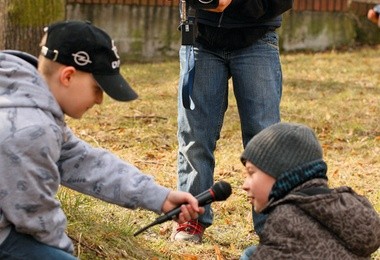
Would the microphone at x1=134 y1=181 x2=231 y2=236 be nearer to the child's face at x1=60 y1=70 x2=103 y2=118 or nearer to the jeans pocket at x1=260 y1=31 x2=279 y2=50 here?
the child's face at x1=60 y1=70 x2=103 y2=118

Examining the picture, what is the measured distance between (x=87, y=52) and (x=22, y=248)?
700mm

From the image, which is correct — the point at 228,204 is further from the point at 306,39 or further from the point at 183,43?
the point at 306,39

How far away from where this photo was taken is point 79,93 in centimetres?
347

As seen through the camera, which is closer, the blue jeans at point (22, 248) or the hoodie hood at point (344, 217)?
the blue jeans at point (22, 248)

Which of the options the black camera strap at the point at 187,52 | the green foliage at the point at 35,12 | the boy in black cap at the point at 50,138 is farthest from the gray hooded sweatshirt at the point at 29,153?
the green foliage at the point at 35,12

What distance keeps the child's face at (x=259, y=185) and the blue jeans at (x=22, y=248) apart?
2.74ft

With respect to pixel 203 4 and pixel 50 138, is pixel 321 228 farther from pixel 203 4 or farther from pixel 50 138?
pixel 203 4

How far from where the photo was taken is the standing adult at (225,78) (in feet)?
16.6

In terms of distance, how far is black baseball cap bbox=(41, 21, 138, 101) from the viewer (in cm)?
343

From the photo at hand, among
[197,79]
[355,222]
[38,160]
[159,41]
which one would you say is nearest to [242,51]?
[197,79]

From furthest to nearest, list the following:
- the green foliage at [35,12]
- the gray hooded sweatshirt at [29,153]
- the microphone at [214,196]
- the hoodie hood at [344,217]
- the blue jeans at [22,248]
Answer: the green foliage at [35,12]
the microphone at [214,196]
the hoodie hood at [344,217]
the blue jeans at [22,248]
the gray hooded sweatshirt at [29,153]

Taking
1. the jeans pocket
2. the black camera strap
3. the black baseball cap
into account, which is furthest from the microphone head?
the jeans pocket

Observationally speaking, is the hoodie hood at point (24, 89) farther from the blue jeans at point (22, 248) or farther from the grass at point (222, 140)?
the grass at point (222, 140)

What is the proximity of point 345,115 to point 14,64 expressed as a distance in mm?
6699
